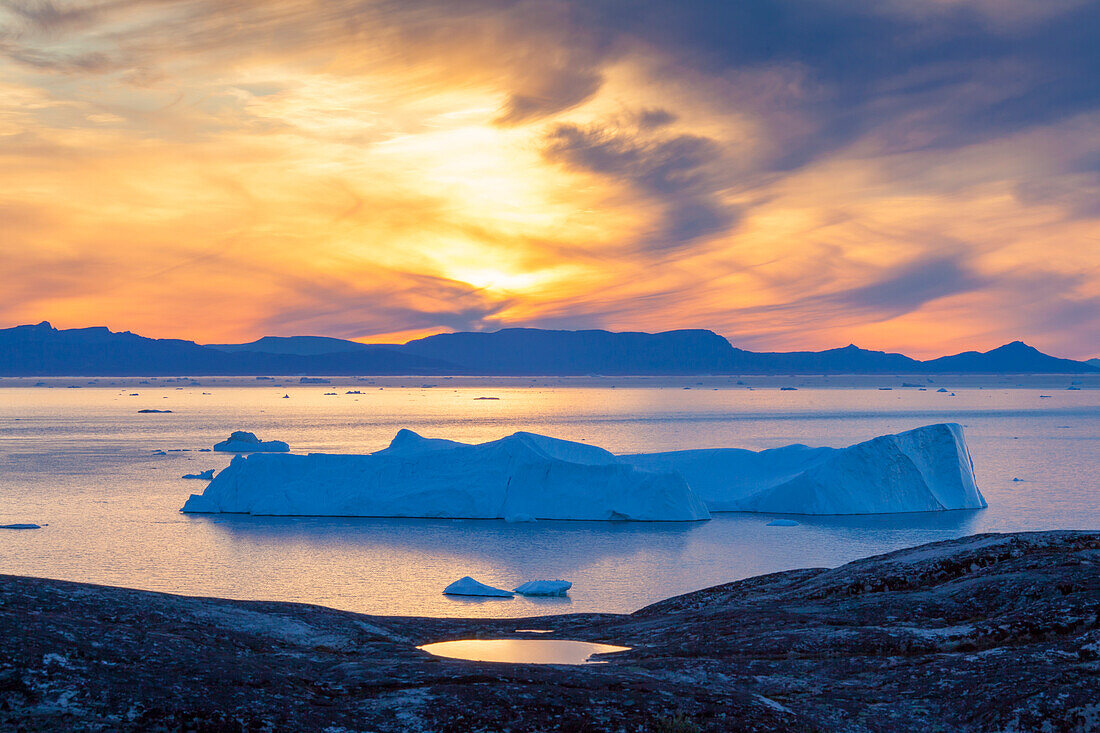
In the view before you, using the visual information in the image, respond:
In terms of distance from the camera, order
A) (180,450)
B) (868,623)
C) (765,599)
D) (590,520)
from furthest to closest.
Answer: (180,450), (590,520), (765,599), (868,623)

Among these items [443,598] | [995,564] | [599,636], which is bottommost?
[443,598]

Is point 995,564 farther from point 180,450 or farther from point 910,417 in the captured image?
point 910,417

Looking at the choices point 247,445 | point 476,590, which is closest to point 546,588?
point 476,590

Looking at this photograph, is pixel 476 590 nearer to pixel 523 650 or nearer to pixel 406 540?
pixel 406 540

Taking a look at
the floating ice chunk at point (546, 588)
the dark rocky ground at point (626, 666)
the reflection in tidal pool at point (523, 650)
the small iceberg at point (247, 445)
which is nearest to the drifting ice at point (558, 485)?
the floating ice chunk at point (546, 588)

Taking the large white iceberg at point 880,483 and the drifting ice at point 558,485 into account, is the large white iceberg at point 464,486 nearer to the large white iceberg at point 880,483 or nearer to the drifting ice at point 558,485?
the drifting ice at point 558,485

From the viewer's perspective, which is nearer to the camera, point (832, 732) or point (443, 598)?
point (832, 732)

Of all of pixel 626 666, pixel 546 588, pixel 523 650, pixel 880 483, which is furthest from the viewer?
pixel 880 483

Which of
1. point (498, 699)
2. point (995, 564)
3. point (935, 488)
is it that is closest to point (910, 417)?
point (935, 488)
